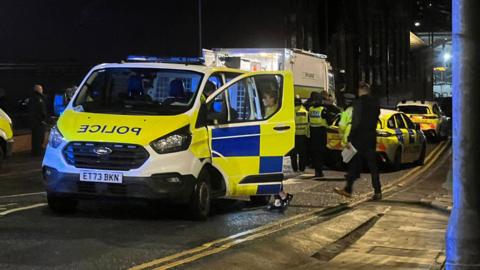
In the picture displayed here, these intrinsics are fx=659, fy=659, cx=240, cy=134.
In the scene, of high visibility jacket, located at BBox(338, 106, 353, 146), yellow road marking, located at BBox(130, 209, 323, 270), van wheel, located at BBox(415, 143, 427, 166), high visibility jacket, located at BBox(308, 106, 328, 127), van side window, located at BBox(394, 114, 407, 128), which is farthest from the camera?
van wheel, located at BBox(415, 143, 427, 166)

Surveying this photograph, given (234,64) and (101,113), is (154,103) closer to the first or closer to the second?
(101,113)

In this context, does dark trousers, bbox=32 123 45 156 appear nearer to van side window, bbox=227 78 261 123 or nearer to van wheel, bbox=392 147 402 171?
van wheel, bbox=392 147 402 171

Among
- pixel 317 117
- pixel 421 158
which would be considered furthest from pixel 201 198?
pixel 421 158

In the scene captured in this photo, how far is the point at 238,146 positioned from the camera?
863 centimetres

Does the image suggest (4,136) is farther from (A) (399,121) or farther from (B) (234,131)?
(A) (399,121)

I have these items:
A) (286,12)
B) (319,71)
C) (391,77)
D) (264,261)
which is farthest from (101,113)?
(391,77)

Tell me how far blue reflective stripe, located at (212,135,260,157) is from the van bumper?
76 cm

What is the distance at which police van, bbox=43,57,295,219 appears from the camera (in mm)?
7547

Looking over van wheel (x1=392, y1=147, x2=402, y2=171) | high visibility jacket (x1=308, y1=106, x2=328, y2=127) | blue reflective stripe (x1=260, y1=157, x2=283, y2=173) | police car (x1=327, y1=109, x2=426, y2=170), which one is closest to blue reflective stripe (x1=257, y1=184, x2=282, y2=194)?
blue reflective stripe (x1=260, y1=157, x2=283, y2=173)

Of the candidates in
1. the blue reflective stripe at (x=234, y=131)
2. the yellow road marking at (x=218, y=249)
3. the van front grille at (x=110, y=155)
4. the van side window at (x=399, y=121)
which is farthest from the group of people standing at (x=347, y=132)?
the van front grille at (x=110, y=155)

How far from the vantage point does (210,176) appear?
336 inches

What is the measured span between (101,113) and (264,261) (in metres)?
2.90

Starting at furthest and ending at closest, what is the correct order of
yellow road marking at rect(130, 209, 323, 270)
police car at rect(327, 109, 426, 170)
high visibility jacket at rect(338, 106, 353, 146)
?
police car at rect(327, 109, 426, 170) < high visibility jacket at rect(338, 106, 353, 146) < yellow road marking at rect(130, 209, 323, 270)

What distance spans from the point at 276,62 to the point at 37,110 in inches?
247
